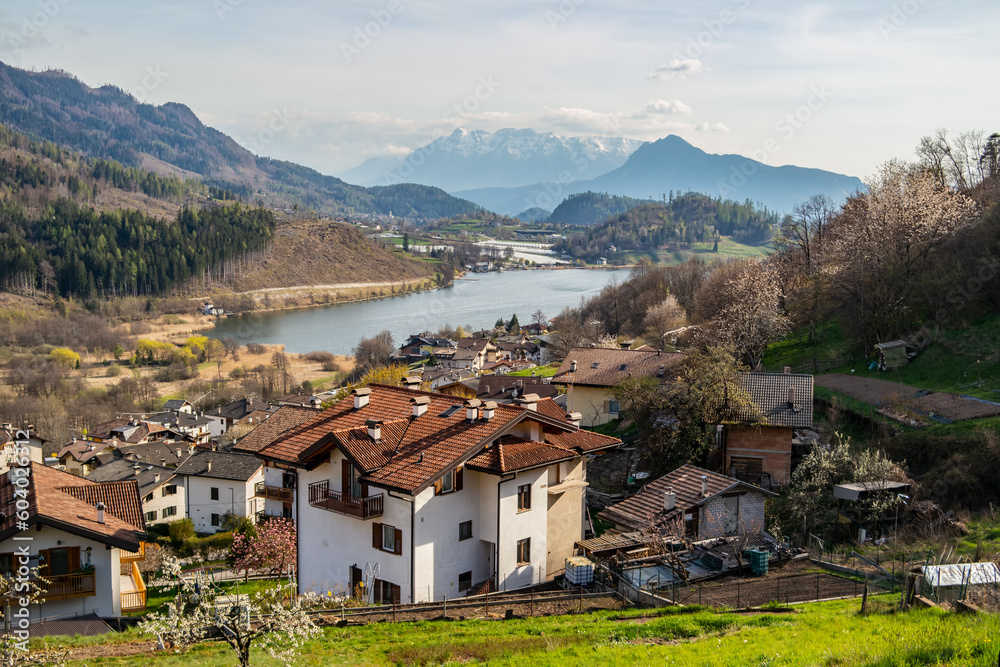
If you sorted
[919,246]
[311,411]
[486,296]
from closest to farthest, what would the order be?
[311,411], [919,246], [486,296]

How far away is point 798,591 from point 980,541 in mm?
3873

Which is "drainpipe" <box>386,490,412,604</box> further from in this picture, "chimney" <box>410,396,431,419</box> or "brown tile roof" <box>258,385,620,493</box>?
"chimney" <box>410,396,431,419</box>

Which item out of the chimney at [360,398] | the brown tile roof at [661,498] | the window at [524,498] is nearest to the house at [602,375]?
the brown tile roof at [661,498]

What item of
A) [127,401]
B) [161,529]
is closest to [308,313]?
[127,401]

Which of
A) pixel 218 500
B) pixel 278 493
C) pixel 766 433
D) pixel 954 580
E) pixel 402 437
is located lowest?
pixel 218 500

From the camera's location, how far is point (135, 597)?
17.5 m

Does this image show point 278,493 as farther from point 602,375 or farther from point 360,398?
point 602,375

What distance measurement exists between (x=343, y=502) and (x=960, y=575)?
10393 millimetres

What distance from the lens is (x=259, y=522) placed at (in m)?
26.3

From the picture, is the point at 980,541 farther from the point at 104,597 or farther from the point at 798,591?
the point at 104,597

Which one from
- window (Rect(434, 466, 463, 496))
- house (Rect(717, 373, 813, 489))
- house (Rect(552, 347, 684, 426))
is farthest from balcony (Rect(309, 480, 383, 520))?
house (Rect(552, 347, 684, 426))

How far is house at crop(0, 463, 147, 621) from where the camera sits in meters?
13.4

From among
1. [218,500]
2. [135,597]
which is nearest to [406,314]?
[218,500]

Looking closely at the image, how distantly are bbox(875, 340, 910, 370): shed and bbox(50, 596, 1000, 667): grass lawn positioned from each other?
16.6 meters
